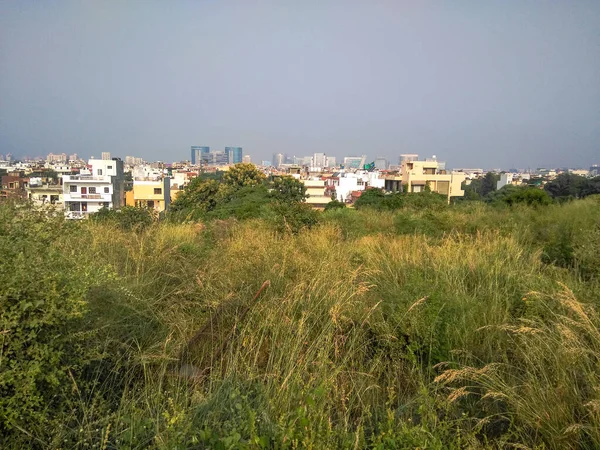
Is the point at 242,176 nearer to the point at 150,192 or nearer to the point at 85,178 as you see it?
the point at 150,192

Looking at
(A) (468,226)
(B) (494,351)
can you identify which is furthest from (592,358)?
(A) (468,226)

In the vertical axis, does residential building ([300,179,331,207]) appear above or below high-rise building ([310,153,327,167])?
below

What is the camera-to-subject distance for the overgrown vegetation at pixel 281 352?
5.38ft

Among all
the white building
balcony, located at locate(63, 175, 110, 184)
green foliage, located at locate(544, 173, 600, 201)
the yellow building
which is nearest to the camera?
green foliage, located at locate(544, 173, 600, 201)

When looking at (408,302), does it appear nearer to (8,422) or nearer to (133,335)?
(133,335)

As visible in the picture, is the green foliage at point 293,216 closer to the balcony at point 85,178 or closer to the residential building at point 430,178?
the balcony at point 85,178

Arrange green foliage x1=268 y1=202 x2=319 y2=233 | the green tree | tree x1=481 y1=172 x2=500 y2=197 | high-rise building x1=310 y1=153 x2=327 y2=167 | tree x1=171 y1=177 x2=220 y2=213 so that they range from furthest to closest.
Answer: high-rise building x1=310 y1=153 x2=327 y2=167
tree x1=481 y1=172 x2=500 y2=197
the green tree
tree x1=171 y1=177 x2=220 y2=213
green foliage x1=268 y1=202 x2=319 y2=233

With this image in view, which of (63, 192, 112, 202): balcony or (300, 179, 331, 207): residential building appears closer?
(63, 192, 112, 202): balcony

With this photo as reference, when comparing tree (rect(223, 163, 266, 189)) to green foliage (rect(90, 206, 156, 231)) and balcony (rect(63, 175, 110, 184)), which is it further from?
green foliage (rect(90, 206, 156, 231))

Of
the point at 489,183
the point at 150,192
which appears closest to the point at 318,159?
the point at 489,183

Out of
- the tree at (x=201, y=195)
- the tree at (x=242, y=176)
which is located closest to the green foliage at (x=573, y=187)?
the tree at (x=242, y=176)

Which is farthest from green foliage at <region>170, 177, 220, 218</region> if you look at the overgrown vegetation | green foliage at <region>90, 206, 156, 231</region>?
the overgrown vegetation

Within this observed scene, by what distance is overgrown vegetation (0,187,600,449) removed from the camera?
1640mm

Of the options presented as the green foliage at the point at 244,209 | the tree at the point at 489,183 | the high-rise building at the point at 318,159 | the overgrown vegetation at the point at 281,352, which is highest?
the high-rise building at the point at 318,159
